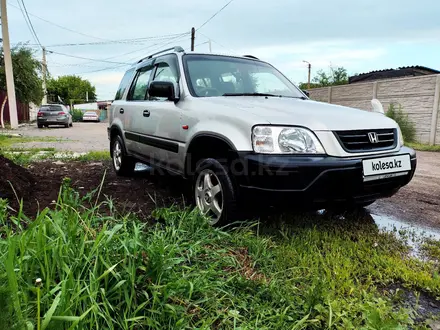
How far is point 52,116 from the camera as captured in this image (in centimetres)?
1889

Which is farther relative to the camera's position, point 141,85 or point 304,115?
point 141,85

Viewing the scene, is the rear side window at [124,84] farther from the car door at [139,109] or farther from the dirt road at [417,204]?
the dirt road at [417,204]

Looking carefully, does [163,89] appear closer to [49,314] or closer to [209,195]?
[209,195]

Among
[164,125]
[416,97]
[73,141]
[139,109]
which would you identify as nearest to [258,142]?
[164,125]

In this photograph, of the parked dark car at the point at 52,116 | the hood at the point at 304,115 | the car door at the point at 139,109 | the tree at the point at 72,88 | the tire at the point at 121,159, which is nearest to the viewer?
the hood at the point at 304,115

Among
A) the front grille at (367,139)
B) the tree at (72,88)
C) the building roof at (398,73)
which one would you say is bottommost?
the front grille at (367,139)

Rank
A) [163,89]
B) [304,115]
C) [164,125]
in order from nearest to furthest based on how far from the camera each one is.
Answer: [304,115] → [163,89] → [164,125]

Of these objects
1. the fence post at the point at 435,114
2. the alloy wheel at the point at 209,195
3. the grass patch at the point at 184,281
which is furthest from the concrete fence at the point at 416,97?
the alloy wheel at the point at 209,195

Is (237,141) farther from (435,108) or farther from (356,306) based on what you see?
(435,108)

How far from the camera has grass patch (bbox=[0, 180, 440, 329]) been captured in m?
1.43

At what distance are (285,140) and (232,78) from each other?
1.55 meters

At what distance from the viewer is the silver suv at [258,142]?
2453 millimetres

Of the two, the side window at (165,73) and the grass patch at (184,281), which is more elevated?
the side window at (165,73)

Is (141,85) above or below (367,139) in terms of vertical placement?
above
